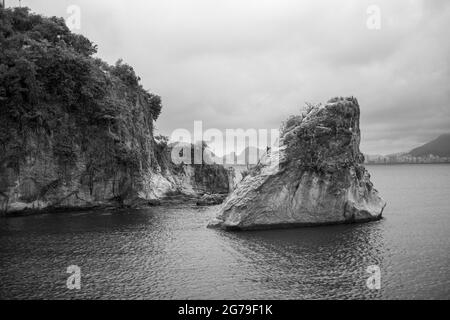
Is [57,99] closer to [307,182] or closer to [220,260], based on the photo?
[307,182]

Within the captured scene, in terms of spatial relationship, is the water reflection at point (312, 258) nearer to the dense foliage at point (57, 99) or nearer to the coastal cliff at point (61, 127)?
the coastal cliff at point (61, 127)

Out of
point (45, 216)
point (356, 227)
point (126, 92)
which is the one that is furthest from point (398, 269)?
point (126, 92)

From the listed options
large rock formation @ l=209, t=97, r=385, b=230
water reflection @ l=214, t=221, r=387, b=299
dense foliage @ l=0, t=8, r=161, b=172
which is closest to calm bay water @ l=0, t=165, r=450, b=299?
water reflection @ l=214, t=221, r=387, b=299

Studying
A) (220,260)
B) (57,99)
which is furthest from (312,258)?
(57,99)

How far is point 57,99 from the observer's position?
55.9 meters

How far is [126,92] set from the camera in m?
69.1

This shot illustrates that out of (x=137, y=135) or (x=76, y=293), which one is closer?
(x=76, y=293)

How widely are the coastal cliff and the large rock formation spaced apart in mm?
24270

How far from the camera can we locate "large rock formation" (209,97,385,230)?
132 feet

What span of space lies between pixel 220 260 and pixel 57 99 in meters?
38.7

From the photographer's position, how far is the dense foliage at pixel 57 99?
2002 inches

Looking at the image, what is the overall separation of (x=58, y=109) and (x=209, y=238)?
106ft

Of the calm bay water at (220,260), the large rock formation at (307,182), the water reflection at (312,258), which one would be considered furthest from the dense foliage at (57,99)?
the water reflection at (312,258)

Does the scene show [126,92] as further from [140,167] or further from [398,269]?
[398,269]
